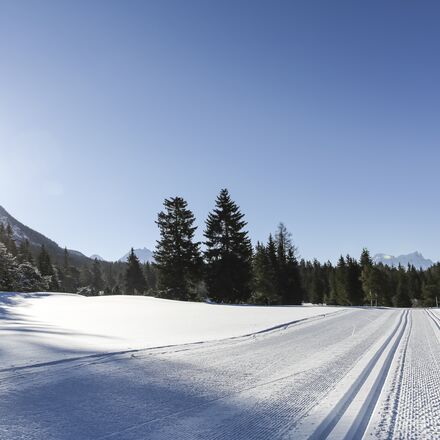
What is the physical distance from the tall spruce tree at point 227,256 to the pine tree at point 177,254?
69.4 inches

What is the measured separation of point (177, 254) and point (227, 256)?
16.5 ft

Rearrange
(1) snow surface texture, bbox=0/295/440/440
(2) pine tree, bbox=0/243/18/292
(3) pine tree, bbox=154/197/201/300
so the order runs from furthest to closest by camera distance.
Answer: (2) pine tree, bbox=0/243/18/292
(3) pine tree, bbox=154/197/201/300
(1) snow surface texture, bbox=0/295/440/440

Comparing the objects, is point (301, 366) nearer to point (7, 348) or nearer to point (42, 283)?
point (7, 348)

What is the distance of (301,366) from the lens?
710cm

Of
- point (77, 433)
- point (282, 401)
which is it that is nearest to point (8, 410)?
point (77, 433)

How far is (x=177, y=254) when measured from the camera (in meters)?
39.4

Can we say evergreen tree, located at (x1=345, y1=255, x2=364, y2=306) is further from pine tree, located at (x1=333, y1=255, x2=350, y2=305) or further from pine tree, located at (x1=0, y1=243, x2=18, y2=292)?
pine tree, located at (x1=0, y1=243, x2=18, y2=292)

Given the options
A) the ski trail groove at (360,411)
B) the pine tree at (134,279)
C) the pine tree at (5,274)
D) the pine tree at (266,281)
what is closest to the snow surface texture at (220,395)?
the ski trail groove at (360,411)

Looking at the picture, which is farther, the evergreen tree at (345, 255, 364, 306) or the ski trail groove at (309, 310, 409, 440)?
the evergreen tree at (345, 255, 364, 306)

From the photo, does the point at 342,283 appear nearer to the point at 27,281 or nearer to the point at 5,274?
the point at 27,281

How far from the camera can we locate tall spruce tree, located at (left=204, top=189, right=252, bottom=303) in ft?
130

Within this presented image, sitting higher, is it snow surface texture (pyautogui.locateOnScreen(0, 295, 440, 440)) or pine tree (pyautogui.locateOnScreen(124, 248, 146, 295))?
pine tree (pyautogui.locateOnScreen(124, 248, 146, 295))

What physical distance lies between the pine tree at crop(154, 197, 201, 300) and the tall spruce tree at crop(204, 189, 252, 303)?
1763mm

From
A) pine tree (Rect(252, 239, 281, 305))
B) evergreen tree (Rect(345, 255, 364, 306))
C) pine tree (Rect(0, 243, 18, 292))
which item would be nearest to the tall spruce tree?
pine tree (Rect(252, 239, 281, 305))
